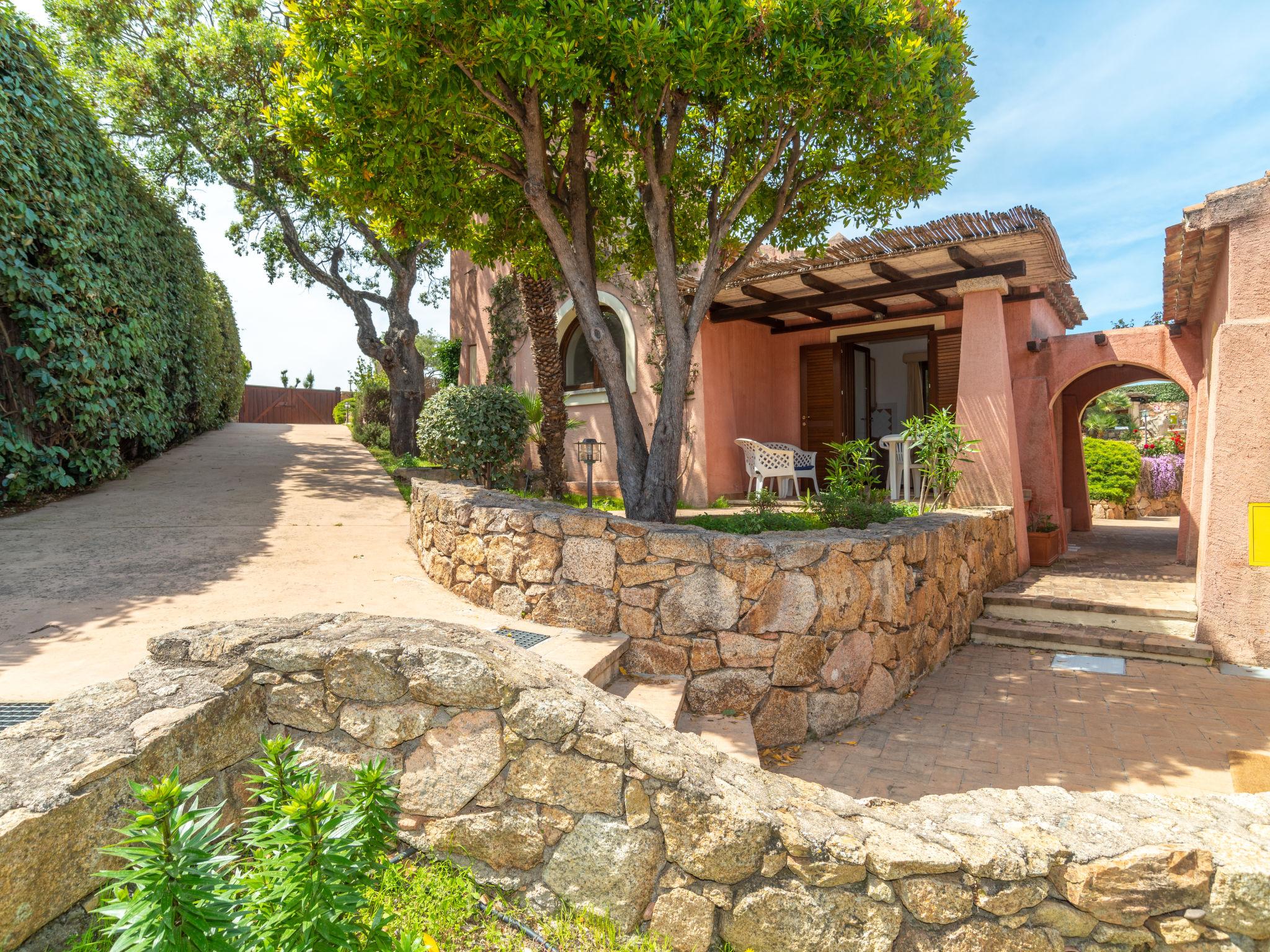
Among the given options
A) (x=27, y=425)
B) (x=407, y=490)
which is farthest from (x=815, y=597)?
(x=27, y=425)

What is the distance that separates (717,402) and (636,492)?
3.88m

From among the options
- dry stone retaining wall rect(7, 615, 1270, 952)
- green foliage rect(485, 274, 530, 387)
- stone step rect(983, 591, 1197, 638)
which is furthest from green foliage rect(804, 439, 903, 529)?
green foliage rect(485, 274, 530, 387)

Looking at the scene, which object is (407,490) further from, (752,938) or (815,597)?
(752,938)

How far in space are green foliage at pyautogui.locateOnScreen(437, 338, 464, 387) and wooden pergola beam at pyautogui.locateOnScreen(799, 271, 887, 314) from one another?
8.32m

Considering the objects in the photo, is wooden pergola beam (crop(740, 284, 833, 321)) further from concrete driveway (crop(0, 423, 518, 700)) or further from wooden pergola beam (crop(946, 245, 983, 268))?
concrete driveway (crop(0, 423, 518, 700))

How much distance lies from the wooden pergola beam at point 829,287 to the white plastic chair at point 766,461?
6.74 feet

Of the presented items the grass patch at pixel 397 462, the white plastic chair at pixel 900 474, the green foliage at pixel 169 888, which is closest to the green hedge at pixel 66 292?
the grass patch at pixel 397 462

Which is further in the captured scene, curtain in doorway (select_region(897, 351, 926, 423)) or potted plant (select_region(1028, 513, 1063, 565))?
curtain in doorway (select_region(897, 351, 926, 423))

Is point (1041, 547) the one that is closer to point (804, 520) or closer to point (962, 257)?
point (962, 257)

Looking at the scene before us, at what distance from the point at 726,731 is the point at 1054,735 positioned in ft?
7.60

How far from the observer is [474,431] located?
7.29 meters

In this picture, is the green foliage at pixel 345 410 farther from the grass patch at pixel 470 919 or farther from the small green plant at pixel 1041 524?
the grass patch at pixel 470 919

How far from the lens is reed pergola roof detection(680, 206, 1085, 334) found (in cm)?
660

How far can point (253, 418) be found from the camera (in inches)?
977
